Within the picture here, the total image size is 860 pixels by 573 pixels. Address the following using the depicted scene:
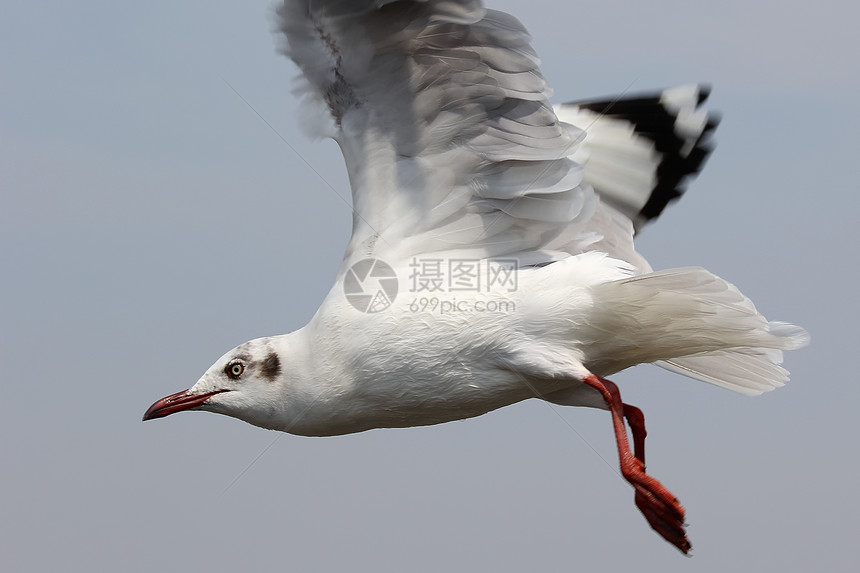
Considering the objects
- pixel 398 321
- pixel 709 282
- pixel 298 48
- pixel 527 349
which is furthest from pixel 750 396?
pixel 298 48

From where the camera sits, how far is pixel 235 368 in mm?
5484

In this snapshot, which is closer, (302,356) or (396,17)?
(396,17)

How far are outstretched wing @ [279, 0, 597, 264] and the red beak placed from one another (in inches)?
40.5

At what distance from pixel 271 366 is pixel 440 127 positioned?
1351mm

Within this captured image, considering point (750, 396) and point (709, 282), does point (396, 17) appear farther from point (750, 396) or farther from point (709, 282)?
point (750, 396)

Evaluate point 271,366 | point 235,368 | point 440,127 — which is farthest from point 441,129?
point 235,368

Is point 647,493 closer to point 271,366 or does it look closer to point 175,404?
point 271,366

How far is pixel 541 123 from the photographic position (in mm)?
5246

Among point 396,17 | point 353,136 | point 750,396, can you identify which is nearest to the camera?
point 396,17

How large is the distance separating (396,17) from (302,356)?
1.58m

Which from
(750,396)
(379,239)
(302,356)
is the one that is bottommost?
(750,396)

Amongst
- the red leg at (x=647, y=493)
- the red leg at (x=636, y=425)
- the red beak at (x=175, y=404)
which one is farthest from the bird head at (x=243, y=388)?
the red leg at (x=636, y=425)

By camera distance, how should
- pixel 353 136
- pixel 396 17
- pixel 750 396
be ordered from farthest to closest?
pixel 750 396, pixel 353 136, pixel 396 17

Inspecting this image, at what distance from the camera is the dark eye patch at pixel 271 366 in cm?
541
